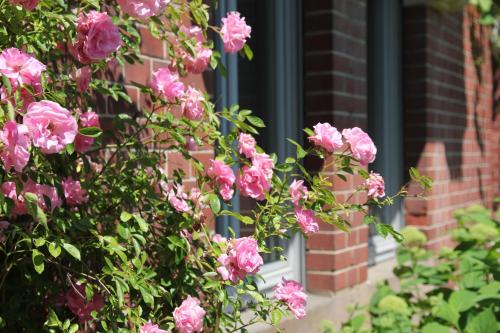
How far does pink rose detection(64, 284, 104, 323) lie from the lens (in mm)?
1981

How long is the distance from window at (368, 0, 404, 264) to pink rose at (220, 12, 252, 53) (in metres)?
2.80

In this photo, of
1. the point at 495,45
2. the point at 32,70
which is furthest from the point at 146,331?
the point at 495,45

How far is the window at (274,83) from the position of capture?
3725 millimetres

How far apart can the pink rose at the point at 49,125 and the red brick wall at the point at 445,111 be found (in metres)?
3.82

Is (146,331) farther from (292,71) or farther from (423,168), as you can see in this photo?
(423,168)

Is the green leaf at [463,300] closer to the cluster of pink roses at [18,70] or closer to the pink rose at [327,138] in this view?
the pink rose at [327,138]

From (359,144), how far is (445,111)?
383cm

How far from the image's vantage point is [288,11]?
3.88 m

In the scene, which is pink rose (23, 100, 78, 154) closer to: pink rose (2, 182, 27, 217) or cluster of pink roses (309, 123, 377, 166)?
pink rose (2, 182, 27, 217)

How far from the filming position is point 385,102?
5031 millimetres

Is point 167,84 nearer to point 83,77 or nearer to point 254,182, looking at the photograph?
point 83,77

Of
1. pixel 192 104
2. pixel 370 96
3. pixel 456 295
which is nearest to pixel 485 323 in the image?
pixel 456 295

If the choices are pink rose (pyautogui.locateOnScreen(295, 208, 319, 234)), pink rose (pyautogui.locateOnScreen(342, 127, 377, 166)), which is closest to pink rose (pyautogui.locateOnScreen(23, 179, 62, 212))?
pink rose (pyautogui.locateOnScreen(295, 208, 319, 234))

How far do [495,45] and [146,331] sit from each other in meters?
5.74
